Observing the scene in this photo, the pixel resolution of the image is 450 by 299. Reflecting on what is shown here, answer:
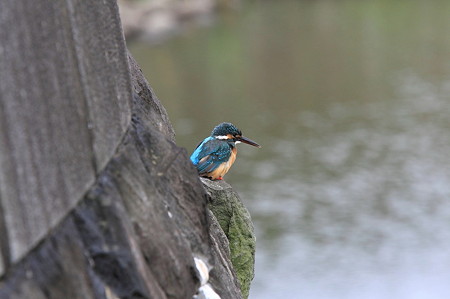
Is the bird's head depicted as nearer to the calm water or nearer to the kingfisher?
the kingfisher

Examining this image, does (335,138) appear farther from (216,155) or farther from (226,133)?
(216,155)

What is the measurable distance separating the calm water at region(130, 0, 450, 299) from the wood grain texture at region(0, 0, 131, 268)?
8210 millimetres

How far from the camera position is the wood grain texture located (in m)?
1.52

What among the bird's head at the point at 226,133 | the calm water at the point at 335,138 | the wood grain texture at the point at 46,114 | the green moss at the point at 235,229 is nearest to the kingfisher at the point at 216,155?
the bird's head at the point at 226,133

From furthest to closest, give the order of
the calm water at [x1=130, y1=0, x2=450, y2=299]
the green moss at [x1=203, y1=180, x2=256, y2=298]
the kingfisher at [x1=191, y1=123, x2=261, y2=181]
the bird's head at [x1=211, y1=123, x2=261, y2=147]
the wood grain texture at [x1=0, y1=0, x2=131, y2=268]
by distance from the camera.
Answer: the calm water at [x1=130, y1=0, x2=450, y2=299], the bird's head at [x1=211, y1=123, x2=261, y2=147], the kingfisher at [x1=191, y1=123, x2=261, y2=181], the green moss at [x1=203, y1=180, x2=256, y2=298], the wood grain texture at [x1=0, y1=0, x2=131, y2=268]

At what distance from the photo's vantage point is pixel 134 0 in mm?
35906

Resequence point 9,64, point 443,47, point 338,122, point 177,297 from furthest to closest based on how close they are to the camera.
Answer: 1. point 443,47
2. point 338,122
3. point 177,297
4. point 9,64

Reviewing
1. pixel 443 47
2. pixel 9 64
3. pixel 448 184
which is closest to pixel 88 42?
pixel 9 64

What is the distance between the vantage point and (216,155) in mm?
4371

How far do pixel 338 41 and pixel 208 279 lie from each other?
23.8 metres

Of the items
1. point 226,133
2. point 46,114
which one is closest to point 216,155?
point 226,133

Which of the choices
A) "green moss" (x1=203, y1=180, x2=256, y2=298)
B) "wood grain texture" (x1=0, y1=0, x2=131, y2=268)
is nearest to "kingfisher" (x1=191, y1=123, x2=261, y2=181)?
"green moss" (x1=203, y1=180, x2=256, y2=298)

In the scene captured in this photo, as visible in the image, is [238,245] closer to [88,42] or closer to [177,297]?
[177,297]

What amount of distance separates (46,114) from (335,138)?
14.1 meters
